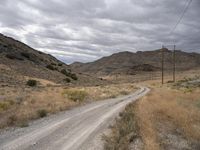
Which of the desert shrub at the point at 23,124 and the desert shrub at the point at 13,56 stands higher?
the desert shrub at the point at 13,56

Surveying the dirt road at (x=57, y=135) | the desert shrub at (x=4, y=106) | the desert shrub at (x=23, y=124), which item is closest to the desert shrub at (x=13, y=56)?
the desert shrub at (x=4, y=106)

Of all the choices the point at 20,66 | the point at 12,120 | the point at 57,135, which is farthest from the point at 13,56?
the point at 57,135

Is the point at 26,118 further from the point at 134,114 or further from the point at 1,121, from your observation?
the point at 134,114

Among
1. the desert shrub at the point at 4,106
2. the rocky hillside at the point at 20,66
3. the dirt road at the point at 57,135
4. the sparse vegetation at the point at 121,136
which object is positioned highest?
the rocky hillside at the point at 20,66

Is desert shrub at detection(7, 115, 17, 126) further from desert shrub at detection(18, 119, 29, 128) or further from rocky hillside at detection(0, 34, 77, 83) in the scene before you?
rocky hillside at detection(0, 34, 77, 83)

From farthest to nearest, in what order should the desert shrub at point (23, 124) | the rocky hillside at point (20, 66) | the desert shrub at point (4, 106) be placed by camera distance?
the rocky hillside at point (20, 66), the desert shrub at point (4, 106), the desert shrub at point (23, 124)

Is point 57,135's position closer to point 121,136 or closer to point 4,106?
point 121,136

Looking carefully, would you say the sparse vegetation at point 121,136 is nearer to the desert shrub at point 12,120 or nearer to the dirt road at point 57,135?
the dirt road at point 57,135

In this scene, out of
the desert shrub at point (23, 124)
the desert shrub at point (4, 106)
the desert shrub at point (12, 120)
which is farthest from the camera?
the desert shrub at point (4, 106)

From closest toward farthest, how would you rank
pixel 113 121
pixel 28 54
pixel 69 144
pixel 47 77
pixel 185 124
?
1. pixel 69 144
2. pixel 185 124
3. pixel 113 121
4. pixel 47 77
5. pixel 28 54

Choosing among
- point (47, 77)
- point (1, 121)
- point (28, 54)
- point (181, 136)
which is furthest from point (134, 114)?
point (28, 54)

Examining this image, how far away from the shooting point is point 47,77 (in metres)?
71.9

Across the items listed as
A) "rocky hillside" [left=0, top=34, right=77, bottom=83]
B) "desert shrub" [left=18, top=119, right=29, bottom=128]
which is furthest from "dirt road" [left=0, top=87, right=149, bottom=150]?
"rocky hillside" [left=0, top=34, right=77, bottom=83]

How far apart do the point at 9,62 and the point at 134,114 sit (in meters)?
60.4
